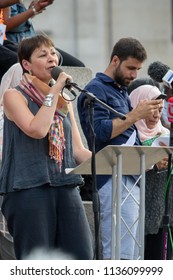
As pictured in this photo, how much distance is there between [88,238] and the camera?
24.5 feet

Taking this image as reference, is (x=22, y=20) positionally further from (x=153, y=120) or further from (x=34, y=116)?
(x=34, y=116)

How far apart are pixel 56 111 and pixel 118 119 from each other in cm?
60

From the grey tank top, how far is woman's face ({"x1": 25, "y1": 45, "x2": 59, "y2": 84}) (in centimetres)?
16

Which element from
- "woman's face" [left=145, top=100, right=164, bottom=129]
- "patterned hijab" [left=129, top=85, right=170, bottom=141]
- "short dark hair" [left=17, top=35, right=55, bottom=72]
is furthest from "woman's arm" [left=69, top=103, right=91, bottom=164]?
"patterned hijab" [left=129, top=85, right=170, bottom=141]

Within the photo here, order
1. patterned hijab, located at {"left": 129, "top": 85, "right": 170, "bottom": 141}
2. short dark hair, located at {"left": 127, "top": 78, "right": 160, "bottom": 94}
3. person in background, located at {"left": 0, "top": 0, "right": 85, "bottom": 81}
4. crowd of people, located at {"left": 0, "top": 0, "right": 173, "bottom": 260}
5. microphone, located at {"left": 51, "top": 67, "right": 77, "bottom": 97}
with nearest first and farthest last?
microphone, located at {"left": 51, "top": 67, "right": 77, "bottom": 97} → crowd of people, located at {"left": 0, "top": 0, "right": 173, "bottom": 260} → patterned hijab, located at {"left": 129, "top": 85, "right": 170, "bottom": 141} → short dark hair, located at {"left": 127, "top": 78, "right": 160, "bottom": 94} → person in background, located at {"left": 0, "top": 0, "right": 85, "bottom": 81}

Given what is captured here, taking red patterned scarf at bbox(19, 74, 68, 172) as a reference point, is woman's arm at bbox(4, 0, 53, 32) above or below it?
above

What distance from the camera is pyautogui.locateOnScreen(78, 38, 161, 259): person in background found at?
7957mm

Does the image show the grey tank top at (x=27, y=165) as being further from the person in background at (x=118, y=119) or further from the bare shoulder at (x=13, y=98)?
the person in background at (x=118, y=119)

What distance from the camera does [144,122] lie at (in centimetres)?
877

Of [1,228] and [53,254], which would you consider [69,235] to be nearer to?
[53,254]

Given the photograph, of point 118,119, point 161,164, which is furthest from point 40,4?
point 118,119

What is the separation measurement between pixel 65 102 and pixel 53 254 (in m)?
0.92

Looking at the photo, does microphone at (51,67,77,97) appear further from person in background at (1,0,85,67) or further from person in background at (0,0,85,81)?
person in background at (1,0,85,67)

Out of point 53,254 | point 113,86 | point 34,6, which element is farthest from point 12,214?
point 34,6
